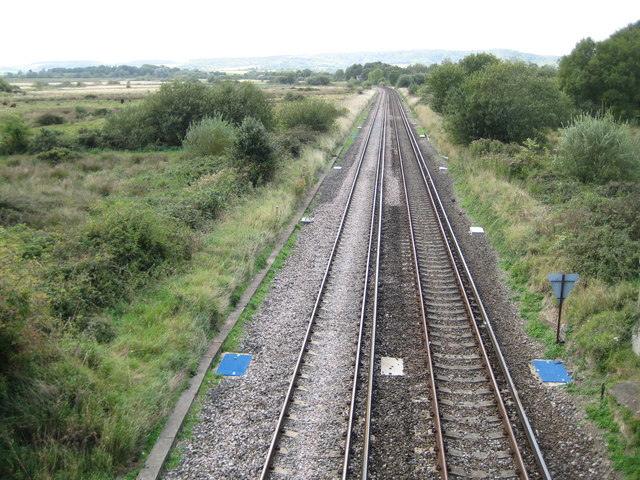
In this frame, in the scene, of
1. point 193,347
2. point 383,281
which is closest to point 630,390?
point 383,281

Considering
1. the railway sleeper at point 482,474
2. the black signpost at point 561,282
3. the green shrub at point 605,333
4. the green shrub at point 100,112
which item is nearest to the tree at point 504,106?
the green shrub at point 605,333

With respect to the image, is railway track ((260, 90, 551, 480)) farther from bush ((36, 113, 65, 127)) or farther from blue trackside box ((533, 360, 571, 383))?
bush ((36, 113, 65, 127))

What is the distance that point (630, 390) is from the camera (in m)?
7.64

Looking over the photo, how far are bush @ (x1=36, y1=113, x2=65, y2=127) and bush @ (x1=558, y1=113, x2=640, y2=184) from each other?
45352 mm

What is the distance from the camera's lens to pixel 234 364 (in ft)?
29.8

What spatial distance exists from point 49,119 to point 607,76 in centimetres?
5132

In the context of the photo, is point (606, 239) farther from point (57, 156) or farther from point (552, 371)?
point (57, 156)

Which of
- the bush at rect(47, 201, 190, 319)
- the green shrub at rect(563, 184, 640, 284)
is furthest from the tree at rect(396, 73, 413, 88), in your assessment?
the bush at rect(47, 201, 190, 319)

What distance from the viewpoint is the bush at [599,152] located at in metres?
19.0

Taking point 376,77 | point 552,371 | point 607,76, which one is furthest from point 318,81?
point 552,371

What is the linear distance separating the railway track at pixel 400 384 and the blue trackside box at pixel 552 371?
78 cm

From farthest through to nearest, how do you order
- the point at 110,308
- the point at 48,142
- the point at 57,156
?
the point at 48,142 → the point at 57,156 → the point at 110,308

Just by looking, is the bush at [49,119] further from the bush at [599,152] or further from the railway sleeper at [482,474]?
the railway sleeper at [482,474]

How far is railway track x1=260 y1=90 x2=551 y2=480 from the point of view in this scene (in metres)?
6.71
